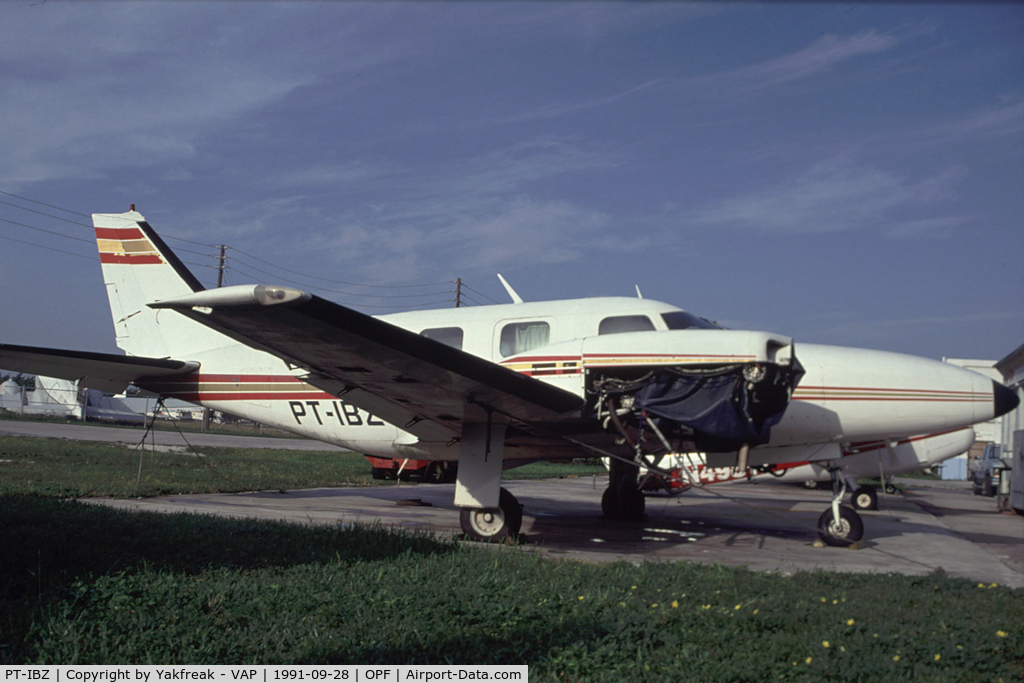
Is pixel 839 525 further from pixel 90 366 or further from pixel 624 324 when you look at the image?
pixel 90 366

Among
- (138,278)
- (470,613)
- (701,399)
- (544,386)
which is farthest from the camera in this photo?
(138,278)

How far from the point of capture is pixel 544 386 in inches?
329

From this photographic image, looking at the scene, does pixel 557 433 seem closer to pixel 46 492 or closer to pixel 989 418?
pixel 989 418

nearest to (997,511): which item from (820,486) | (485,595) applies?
(820,486)

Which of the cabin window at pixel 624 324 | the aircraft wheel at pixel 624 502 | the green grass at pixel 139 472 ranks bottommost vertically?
the green grass at pixel 139 472

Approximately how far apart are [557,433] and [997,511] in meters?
15.8

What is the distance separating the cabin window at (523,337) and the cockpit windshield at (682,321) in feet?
5.26

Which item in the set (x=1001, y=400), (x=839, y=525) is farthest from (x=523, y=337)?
(x=1001, y=400)

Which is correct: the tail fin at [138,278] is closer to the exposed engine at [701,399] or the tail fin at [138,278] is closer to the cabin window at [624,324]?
the cabin window at [624,324]

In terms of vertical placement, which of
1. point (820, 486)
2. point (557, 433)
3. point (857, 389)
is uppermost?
point (857, 389)

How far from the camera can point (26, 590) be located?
16.0ft

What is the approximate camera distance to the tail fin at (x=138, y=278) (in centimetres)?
1275

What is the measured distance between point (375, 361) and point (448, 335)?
302 cm

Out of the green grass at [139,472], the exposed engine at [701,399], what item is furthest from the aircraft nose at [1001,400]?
the green grass at [139,472]
